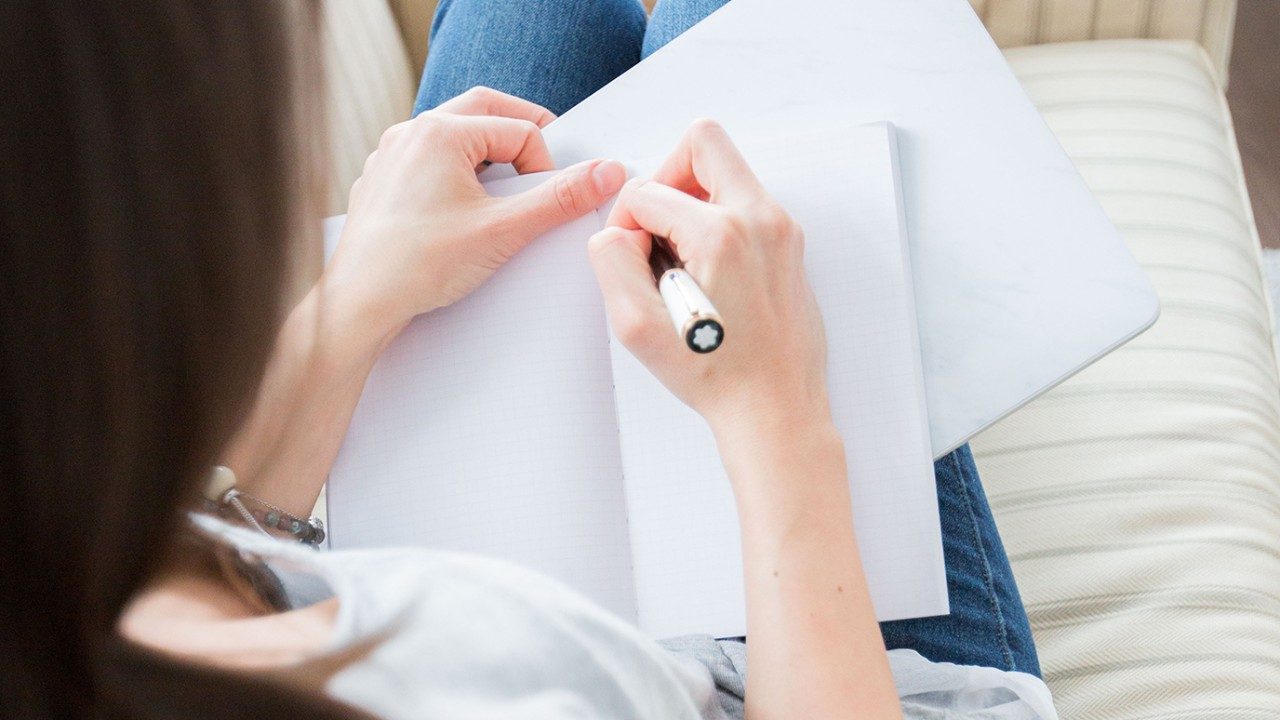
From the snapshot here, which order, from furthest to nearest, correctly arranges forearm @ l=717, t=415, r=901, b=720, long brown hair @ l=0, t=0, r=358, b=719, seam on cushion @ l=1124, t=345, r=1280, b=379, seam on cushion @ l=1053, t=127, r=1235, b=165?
seam on cushion @ l=1053, t=127, r=1235, b=165
seam on cushion @ l=1124, t=345, r=1280, b=379
forearm @ l=717, t=415, r=901, b=720
long brown hair @ l=0, t=0, r=358, b=719

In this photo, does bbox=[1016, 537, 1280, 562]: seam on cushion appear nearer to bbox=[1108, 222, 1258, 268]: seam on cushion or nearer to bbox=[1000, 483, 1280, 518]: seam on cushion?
bbox=[1000, 483, 1280, 518]: seam on cushion

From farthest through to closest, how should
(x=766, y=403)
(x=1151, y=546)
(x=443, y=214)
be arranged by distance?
(x=1151, y=546) → (x=443, y=214) → (x=766, y=403)

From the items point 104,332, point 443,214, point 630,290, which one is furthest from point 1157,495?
point 104,332

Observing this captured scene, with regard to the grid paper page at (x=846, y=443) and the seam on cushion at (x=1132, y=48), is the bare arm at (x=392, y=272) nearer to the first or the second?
the grid paper page at (x=846, y=443)

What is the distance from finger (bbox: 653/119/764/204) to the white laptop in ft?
0.33

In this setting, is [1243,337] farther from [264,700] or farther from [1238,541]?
[264,700]

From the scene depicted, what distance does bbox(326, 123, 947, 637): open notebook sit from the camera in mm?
611

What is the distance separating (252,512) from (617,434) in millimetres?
221

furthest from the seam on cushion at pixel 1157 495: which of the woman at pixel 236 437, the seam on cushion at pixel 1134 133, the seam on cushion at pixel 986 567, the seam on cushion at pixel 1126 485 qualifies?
the seam on cushion at pixel 1134 133

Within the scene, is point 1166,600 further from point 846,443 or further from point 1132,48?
point 1132,48

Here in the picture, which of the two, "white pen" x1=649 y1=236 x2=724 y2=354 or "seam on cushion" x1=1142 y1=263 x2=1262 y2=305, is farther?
"seam on cushion" x1=1142 y1=263 x2=1262 y2=305

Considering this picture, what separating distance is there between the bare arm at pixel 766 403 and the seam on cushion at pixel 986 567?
18 centimetres

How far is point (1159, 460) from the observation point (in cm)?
80

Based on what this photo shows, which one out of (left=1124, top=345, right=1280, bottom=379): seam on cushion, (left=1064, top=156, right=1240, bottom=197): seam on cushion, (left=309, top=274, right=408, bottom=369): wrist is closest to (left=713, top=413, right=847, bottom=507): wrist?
(left=309, top=274, right=408, bottom=369): wrist
